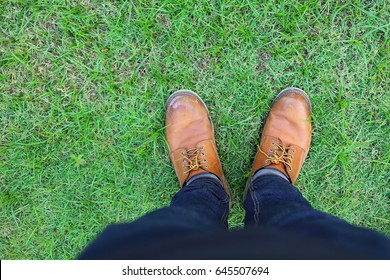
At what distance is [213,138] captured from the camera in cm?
166

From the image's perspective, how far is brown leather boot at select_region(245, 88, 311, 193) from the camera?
1.61 metres

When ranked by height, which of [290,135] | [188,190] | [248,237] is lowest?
[188,190]

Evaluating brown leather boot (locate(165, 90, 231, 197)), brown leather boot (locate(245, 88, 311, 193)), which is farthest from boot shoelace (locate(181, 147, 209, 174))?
brown leather boot (locate(245, 88, 311, 193))

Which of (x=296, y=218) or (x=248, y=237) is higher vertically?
(x=248, y=237)

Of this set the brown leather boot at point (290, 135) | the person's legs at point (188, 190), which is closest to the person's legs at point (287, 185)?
the brown leather boot at point (290, 135)

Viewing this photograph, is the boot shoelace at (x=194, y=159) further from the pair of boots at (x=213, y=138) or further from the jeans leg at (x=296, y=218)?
the jeans leg at (x=296, y=218)

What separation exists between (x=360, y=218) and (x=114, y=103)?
1186 mm

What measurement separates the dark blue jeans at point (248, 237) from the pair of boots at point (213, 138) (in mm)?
229

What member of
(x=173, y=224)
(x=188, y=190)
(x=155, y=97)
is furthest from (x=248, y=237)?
(x=155, y=97)

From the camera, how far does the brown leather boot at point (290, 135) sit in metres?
1.61

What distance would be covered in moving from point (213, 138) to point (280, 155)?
1.00ft

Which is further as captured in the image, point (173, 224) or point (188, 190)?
point (188, 190)

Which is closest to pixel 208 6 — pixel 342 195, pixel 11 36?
pixel 11 36

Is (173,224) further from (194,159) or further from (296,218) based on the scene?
(194,159)
